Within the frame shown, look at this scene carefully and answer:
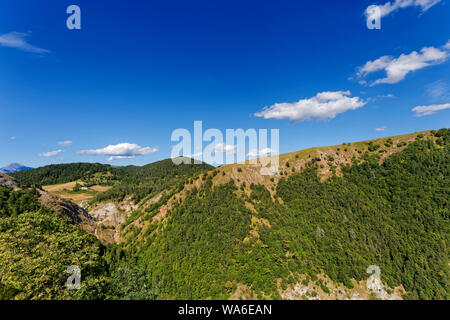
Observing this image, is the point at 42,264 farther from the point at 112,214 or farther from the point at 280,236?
the point at 112,214

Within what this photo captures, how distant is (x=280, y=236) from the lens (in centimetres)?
5934

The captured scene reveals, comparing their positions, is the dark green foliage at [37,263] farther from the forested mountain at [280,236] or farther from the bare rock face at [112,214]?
the bare rock face at [112,214]

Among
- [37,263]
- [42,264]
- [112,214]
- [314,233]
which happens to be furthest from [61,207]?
[314,233]

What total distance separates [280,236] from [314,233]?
14.4m

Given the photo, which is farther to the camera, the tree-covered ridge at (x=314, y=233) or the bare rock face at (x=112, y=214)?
the bare rock face at (x=112, y=214)

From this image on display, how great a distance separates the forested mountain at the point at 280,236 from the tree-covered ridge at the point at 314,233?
0.34 metres

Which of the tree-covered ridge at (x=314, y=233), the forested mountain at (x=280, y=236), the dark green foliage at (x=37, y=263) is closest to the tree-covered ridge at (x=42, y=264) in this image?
the dark green foliage at (x=37, y=263)

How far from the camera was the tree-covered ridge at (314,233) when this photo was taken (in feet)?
170

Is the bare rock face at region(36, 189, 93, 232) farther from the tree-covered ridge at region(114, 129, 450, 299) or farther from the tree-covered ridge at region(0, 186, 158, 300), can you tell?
the tree-covered ridge at region(0, 186, 158, 300)

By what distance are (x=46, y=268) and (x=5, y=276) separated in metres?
5.02

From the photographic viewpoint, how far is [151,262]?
60469mm

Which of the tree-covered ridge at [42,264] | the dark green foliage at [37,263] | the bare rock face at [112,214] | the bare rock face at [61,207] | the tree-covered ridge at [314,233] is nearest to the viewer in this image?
the dark green foliage at [37,263]
